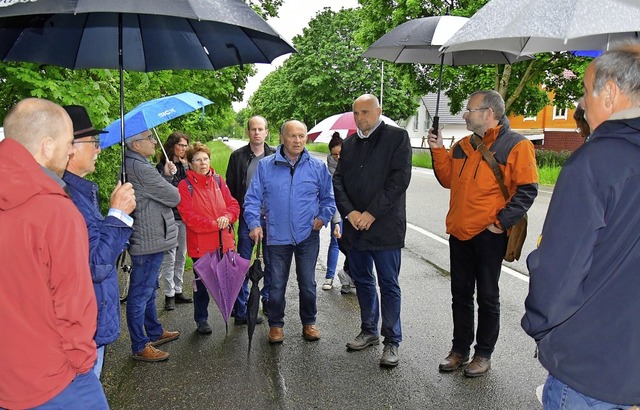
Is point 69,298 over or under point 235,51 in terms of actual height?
under

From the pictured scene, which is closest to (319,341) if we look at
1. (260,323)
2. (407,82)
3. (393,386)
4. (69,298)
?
(260,323)

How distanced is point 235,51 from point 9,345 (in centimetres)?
281

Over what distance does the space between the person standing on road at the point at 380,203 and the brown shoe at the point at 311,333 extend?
44 cm

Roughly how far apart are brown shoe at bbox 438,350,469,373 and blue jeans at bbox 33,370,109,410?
2.93 meters

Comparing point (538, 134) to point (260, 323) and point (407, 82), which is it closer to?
point (407, 82)

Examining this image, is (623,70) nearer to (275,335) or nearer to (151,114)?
(151,114)

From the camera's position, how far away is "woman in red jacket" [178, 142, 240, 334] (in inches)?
210

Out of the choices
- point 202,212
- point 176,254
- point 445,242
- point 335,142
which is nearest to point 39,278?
point 202,212

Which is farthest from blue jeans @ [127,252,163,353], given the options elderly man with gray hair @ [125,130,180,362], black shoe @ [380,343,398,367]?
black shoe @ [380,343,398,367]

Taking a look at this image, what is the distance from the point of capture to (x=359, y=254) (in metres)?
4.87

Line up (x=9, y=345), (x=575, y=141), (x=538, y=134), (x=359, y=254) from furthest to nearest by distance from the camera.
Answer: (x=538, y=134) < (x=575, y=141) < (x=359, y=254) < (x=9, y=345)

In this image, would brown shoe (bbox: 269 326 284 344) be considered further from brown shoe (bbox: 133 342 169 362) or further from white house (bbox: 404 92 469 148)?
white house (bbox: 404 92 469 148)

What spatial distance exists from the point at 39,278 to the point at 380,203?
304cm

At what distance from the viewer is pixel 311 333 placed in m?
5.17
